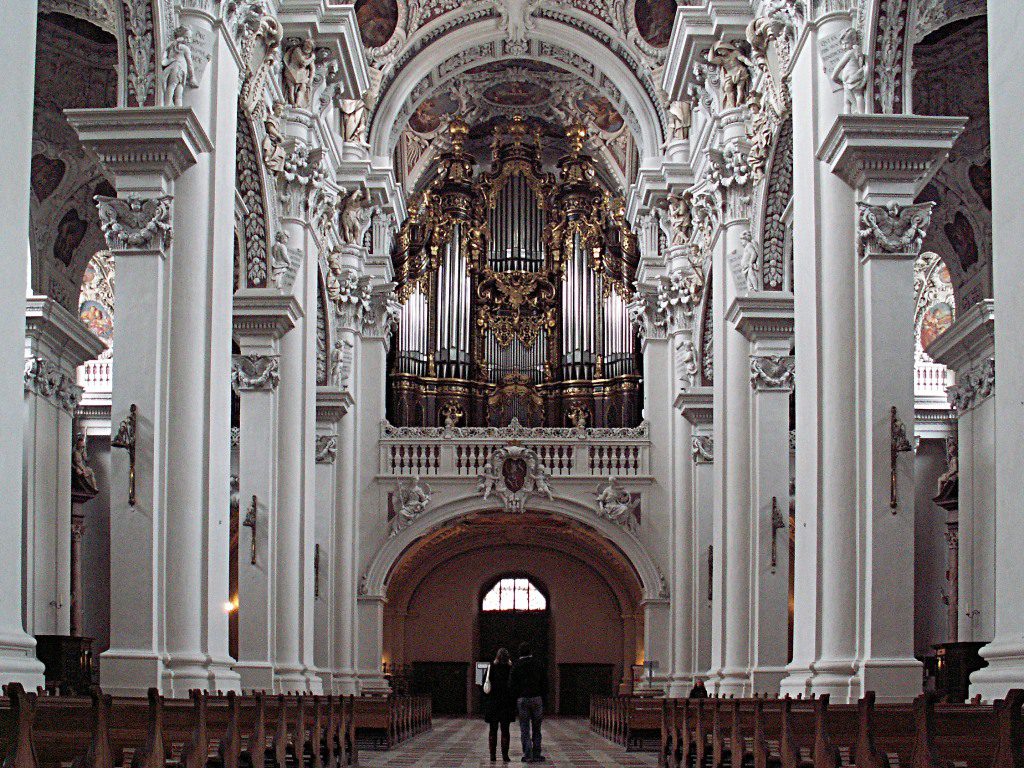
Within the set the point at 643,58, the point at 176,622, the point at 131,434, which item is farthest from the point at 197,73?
the point at 643,58

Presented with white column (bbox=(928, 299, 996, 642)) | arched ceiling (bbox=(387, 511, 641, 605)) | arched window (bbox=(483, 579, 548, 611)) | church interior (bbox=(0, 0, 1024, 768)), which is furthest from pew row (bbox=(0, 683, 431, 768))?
arched window (bbox=(483, 579, 548, 611))

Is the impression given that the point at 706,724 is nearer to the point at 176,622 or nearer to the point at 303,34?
the point at 176,622

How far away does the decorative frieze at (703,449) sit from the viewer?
23.0m

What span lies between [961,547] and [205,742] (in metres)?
12.9

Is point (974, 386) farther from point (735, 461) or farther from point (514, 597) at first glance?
point (514, 597)

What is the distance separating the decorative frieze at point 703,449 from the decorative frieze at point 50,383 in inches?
358

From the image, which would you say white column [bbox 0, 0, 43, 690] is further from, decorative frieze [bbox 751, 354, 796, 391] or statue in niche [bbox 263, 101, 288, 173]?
decorative frieze [bbox 751, 354, 796, 391]

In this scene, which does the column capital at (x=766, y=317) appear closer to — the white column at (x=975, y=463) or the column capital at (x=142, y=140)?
the white column at (x=975, y=463)

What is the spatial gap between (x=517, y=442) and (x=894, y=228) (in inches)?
624

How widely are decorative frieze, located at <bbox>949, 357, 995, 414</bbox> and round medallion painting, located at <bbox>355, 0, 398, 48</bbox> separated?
11.0 meters

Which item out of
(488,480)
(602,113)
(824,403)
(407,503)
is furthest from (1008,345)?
(602,113)

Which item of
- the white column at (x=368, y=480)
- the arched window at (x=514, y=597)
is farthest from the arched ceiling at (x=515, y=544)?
the white column at (x=368, y=480)

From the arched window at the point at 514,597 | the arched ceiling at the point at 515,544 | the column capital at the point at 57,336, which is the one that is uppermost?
the column capital at the point at 57,336

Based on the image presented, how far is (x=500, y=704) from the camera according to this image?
16156 millimetres
